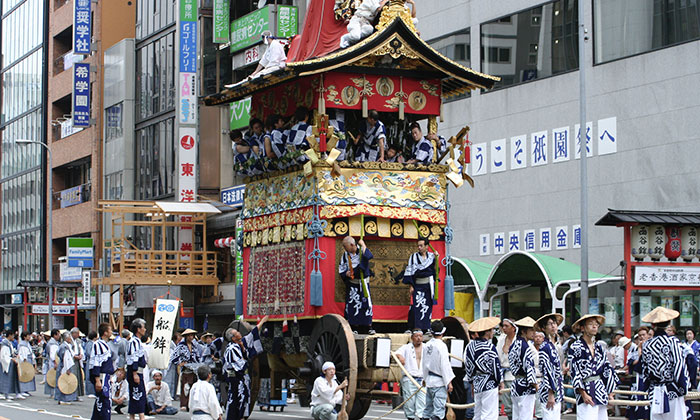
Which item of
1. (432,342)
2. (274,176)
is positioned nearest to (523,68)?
(274,176)

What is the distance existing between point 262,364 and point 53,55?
152 ft

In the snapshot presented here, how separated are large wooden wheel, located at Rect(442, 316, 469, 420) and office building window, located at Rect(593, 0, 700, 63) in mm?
11404

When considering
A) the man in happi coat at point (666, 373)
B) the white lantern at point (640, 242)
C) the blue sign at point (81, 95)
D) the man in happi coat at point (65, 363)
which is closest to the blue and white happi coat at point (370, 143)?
the man in happi coat at point (666, 373)

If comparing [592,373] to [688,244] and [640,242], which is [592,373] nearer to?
[640,242]

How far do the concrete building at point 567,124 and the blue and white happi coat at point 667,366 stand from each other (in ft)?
31.1

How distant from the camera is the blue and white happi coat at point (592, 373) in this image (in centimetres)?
1423

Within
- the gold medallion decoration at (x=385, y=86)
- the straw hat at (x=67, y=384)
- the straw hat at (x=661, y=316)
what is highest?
the gold medallion decoration at (x=385, y=86)

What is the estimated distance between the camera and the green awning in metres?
27.9

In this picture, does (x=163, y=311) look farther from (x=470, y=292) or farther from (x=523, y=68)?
(x=523, y=68)

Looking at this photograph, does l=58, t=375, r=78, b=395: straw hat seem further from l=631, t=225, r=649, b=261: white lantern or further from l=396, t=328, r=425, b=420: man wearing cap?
l=631, t=225, r=649, b=261: white lantern

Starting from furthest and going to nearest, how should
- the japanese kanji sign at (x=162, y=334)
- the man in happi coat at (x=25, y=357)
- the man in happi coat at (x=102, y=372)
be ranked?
the man in happi coat at (x=25, y=357)
the japanese kanji sign at (x=162, y=334)
the man in happi coat at (x=102, y=372)

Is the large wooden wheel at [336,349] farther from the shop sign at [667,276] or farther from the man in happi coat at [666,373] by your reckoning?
the shop sign at [667,276]

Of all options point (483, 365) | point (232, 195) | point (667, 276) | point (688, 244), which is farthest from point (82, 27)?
point (483, 365)

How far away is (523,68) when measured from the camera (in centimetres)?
3098
